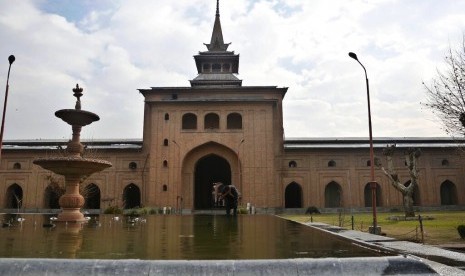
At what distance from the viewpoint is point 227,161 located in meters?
35.4

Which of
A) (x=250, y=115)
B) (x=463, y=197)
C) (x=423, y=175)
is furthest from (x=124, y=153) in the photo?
(x=463, y=197)

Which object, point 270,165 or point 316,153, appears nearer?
point 270,165

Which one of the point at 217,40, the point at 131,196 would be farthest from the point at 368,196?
the point at 217,40

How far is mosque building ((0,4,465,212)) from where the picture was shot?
112 feet

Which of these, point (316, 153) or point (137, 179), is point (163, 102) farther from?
point (316, 153)

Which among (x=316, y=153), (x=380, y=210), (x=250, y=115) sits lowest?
(x=380, y=210)

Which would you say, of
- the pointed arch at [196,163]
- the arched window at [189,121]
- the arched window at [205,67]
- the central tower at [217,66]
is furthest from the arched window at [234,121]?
the arched window at [205,67]

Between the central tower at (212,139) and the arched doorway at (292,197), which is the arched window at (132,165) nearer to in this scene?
the central tower at (212,139)

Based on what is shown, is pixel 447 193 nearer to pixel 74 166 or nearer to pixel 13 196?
pixel 74 166

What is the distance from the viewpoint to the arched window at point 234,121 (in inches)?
1420

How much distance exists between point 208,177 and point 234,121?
8596 millimetres

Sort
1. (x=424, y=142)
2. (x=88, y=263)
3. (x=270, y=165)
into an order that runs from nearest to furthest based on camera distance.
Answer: (x=88, y=263)
(x=270, y=165)
(x=424, y=142)

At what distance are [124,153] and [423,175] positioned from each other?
2751 centimetres

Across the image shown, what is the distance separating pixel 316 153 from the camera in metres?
36.8
